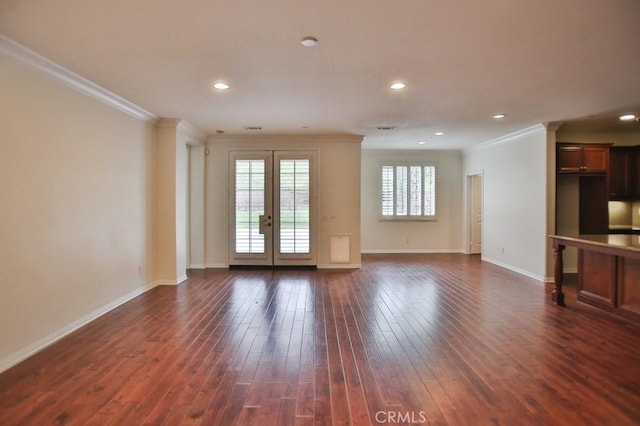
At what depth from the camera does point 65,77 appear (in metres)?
3.32

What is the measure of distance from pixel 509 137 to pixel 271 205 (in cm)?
480

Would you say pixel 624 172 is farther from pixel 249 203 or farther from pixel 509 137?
pixel 249 203

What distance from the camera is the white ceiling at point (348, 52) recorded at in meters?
2.29

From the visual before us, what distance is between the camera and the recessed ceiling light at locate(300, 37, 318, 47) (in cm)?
266

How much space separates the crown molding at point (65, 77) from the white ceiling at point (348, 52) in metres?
0.08

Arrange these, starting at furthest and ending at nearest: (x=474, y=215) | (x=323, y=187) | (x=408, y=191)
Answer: (x=408, y=191) < (x=474, y=215) < (x=323, y=187)

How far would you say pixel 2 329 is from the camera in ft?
8.78

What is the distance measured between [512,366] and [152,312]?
376 centimetres

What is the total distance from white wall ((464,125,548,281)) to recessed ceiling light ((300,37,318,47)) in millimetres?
4695

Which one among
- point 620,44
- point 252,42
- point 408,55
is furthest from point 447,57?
point 252,42

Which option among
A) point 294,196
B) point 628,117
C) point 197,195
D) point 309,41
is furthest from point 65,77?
point 628,117

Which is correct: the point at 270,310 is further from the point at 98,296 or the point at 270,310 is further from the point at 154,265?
the point at 154,265

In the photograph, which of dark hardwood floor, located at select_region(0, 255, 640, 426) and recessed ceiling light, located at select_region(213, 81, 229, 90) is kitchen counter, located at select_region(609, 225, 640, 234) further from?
recessed ceiling light, located at select_region(213, 81, 229, 90)
